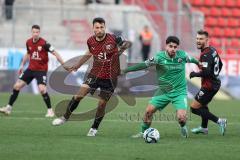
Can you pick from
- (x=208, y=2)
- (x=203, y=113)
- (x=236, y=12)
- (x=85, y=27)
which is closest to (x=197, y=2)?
(x=208, y=2)

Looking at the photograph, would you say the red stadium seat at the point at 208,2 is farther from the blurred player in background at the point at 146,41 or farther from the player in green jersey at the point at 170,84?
the player in green jersey at the point at 170,84

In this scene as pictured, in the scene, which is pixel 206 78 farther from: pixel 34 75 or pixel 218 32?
pixel 218 32

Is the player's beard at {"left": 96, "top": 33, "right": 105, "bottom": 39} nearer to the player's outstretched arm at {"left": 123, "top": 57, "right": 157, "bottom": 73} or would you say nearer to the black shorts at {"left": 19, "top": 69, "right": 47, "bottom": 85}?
the player's outstretched arm at {"left": 123, "top": 57, "right": 157, "bottom": 73}

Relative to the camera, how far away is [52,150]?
36.9 ft

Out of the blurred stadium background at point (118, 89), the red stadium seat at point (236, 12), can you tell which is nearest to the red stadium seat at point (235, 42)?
the blurred stadium background at point (118, 89)

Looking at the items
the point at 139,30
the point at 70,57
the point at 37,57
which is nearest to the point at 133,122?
the point at 37,57

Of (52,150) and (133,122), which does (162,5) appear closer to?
(133,122)

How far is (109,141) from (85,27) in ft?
49.7

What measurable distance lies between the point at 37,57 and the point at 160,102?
564cm

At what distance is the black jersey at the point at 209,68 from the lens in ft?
46.0

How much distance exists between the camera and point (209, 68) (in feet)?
46.1

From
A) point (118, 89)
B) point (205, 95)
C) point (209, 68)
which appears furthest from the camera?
point (118, 89)

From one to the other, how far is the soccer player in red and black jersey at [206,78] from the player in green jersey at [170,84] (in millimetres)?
600

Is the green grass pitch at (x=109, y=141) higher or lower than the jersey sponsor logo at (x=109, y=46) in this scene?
lower
